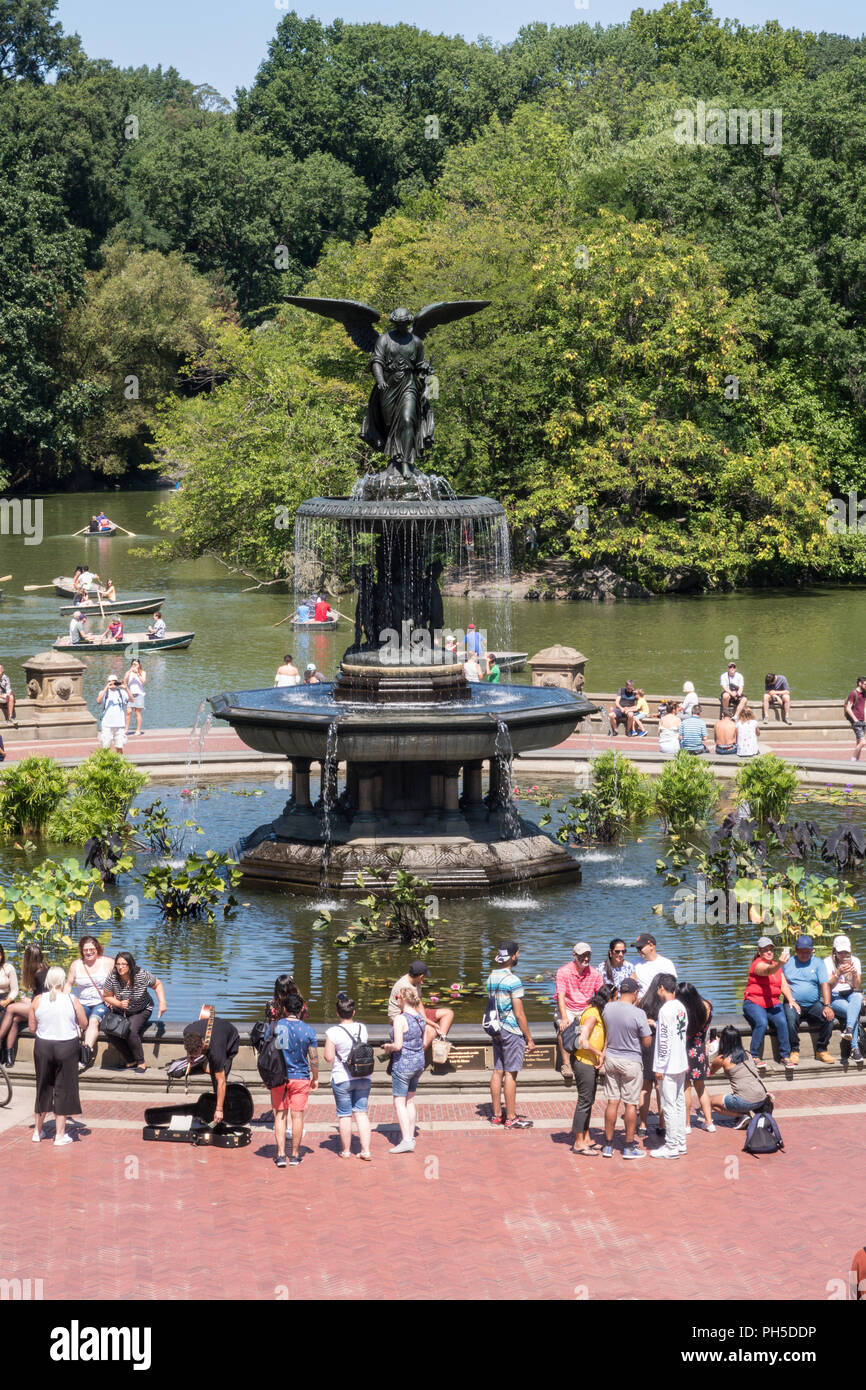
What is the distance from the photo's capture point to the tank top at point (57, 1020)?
47.6 feet

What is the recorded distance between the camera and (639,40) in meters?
123

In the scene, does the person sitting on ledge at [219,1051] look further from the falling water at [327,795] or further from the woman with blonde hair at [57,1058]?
the falling water at [327,795]

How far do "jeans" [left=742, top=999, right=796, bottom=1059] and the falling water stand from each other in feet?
26.1

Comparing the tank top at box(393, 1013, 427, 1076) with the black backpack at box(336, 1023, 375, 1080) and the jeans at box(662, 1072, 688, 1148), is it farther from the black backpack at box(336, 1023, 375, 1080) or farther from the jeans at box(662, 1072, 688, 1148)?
the jeans at box(662, 1072, 688, 1148)

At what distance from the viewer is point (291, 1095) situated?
14.1 metres

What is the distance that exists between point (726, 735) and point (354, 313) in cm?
1082

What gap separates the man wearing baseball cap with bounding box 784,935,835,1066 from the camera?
53.0 feet

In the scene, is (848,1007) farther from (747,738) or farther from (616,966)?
(747,738)

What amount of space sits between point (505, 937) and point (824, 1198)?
7.93 meters

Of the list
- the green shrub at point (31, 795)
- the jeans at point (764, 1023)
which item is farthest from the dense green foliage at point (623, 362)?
the jeans at point (764, 1023)

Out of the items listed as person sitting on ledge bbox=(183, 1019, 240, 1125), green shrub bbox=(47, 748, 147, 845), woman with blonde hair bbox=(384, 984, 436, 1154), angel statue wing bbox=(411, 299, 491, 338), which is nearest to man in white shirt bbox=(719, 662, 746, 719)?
angel statue wing bbox=(411, 299, 491, 338)

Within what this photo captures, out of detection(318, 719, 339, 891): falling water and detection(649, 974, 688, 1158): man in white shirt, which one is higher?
detection(318, 719, 339, 891): falling water

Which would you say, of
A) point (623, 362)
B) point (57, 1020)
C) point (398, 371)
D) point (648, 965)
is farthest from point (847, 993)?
point (623, 362)
